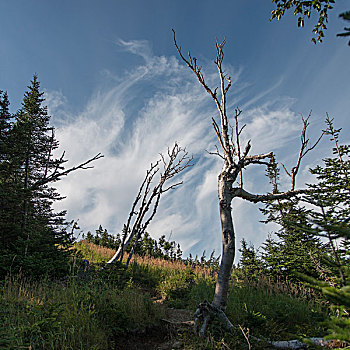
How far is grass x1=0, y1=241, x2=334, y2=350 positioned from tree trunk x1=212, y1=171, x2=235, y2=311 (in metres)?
0.52

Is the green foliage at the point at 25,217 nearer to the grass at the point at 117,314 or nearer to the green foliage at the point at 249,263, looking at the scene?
the grass at the point at 117,314

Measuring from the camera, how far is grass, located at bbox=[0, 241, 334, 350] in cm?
344

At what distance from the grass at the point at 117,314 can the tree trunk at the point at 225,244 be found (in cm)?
52

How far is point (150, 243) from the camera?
1582 cm

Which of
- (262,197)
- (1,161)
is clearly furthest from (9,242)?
(262,197)

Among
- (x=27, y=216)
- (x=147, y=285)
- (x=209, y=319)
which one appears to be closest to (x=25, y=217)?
(x=27, y=216)

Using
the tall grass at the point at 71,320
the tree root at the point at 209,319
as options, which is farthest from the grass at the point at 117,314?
the tree root at the point at 209,319

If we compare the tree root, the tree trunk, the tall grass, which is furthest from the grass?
the tree trunk

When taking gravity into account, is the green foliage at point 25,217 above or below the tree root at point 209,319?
above

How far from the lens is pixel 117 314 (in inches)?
173

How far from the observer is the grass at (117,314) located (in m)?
3.44

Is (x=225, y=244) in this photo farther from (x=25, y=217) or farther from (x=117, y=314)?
(x=25, y=217)

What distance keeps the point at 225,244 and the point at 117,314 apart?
246 centimetres

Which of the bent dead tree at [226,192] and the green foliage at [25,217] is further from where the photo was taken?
the green foliage at [25,217]
